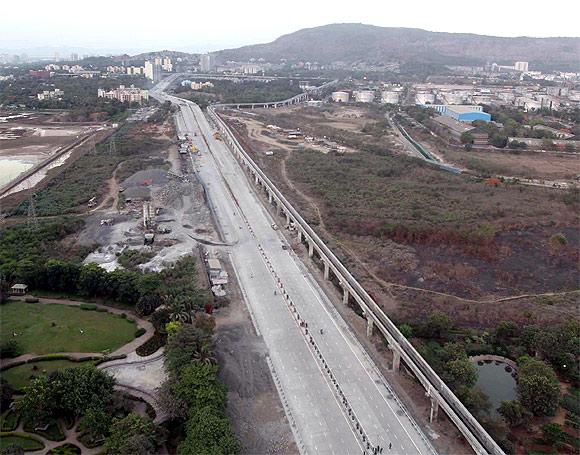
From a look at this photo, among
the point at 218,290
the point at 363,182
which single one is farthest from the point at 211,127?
the point at 218,290

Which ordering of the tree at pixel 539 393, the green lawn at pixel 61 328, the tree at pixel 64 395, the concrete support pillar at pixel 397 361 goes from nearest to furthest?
1. the tree at pixel 64 395
2. the tree at pixel 539 393
3. the concrete support pillar at pixel 397 361
4. the green lawn at pixel 61 328

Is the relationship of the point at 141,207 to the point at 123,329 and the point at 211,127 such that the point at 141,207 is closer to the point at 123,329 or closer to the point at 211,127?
the point at 123,329

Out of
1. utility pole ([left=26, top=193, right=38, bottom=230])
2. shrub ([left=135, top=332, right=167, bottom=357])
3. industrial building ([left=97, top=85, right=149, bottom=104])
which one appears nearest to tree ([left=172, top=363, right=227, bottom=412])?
shrub ([left=135, top=332, right=167, bottom=357])

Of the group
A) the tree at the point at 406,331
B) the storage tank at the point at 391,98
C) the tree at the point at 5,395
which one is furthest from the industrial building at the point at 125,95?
the tree at the point at 406,331

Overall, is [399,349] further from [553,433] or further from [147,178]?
[147,178]

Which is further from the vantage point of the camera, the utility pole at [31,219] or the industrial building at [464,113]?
the industrial building at [464,113]

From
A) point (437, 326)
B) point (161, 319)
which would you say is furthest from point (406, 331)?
point (161, 319)

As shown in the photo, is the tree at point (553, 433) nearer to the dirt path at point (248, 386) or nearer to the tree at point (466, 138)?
the dirt path at point (248, 386)
